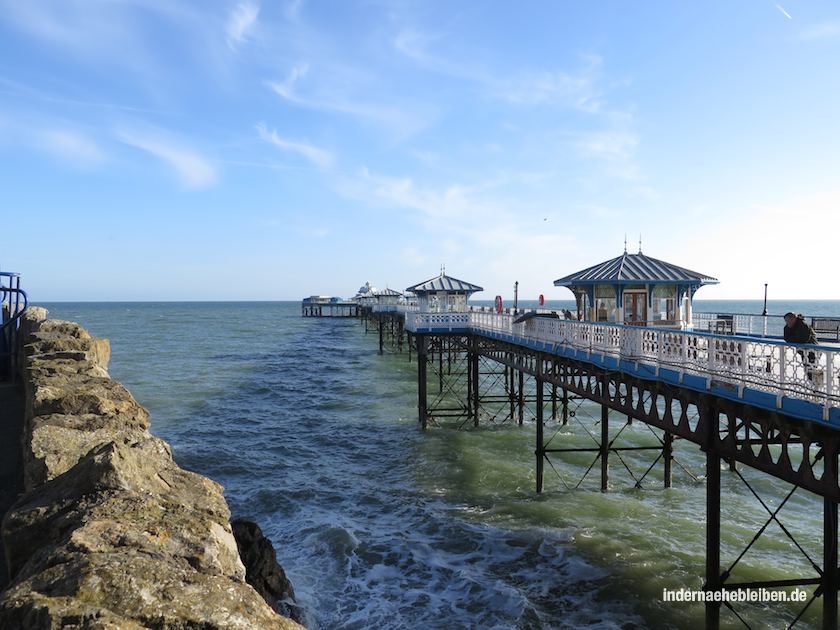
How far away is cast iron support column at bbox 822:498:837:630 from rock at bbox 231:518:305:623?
828 cm

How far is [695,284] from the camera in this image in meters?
17.0

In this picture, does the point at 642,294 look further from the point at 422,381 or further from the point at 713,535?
the point at 422,381

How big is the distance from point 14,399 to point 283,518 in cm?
789

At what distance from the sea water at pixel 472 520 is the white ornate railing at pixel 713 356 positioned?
13.3 ft

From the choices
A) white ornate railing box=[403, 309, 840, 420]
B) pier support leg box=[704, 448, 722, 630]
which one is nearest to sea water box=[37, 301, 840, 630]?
pier support leg box=[704, 448, 722, 630]

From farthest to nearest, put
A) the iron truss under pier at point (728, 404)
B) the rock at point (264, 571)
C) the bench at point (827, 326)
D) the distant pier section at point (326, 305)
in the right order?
the distant pier section at point (326, 305)
the bench at point (827, 326)
the rock at point (264, 571)
the iron truss under pier at point (728, 404)

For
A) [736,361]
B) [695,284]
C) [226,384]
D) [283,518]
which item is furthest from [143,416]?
[226,384]

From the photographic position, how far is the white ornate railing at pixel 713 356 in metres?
7.75

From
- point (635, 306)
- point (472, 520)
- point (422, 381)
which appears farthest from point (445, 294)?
point (472, 520)

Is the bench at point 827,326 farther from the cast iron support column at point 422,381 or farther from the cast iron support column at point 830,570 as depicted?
the cast iron support column at point 422,381

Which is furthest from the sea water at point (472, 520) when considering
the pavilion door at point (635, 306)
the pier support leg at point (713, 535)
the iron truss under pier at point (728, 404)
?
the pavilion door at point (635, 306)

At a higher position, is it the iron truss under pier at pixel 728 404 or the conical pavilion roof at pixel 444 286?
the conical pavilion roof at pixel 444 286

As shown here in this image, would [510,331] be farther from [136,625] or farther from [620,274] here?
[136,625]

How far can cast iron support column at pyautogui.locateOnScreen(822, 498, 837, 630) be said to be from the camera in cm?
939
